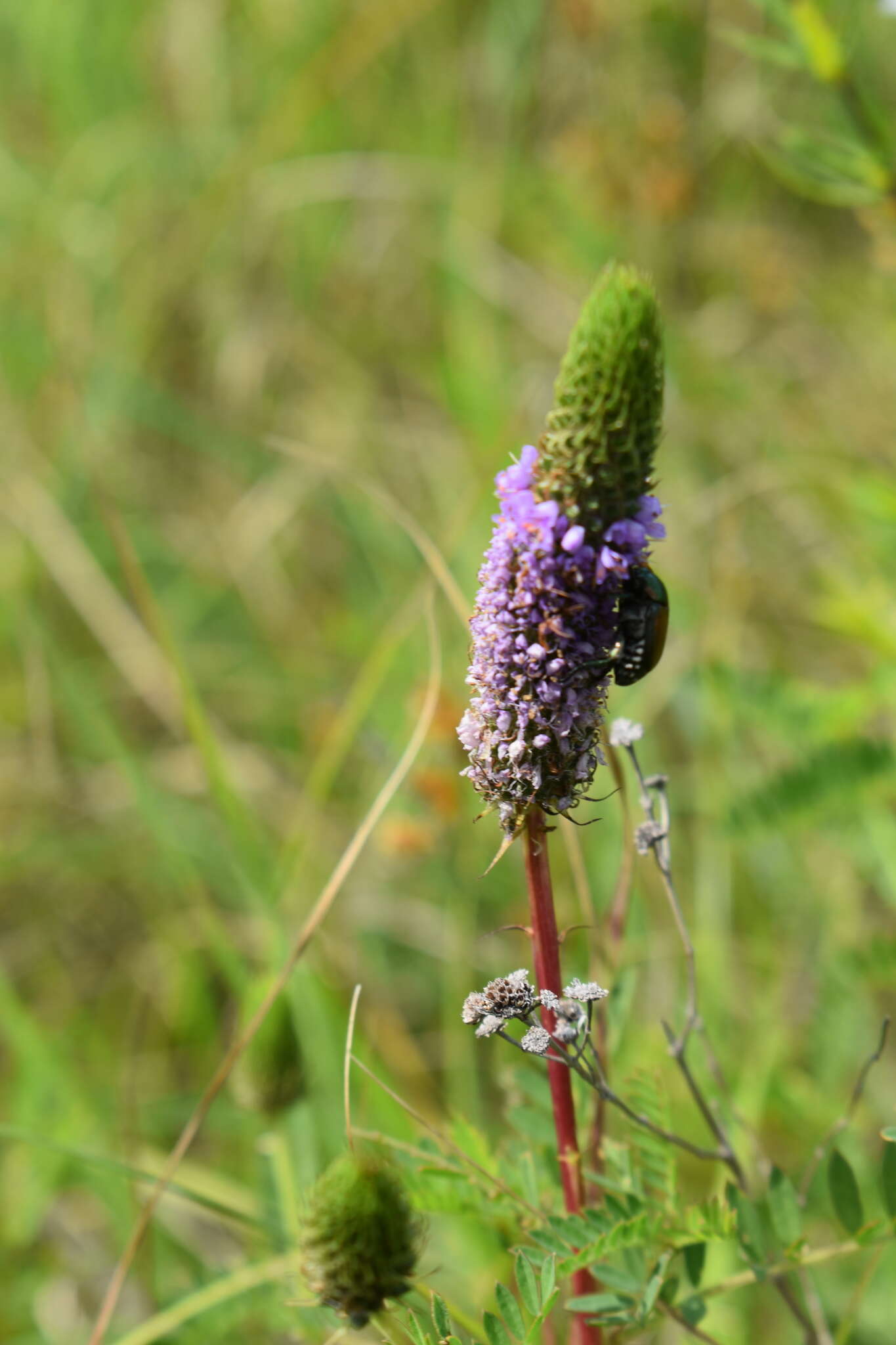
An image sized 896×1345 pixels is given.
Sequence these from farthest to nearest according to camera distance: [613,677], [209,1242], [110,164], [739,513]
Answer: [110,164] < [739,513] < [209,1242] < [613,677]

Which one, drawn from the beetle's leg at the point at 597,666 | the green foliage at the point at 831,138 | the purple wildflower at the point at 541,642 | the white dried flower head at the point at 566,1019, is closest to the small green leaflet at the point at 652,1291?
the white dried flower head at the point at 566,1019

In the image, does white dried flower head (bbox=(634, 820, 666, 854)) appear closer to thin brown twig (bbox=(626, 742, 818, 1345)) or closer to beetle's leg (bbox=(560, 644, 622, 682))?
thin brown twig (bbox=(626, 742, 818, 1345))

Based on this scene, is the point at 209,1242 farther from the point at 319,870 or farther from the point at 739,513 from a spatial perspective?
the point at 739,513

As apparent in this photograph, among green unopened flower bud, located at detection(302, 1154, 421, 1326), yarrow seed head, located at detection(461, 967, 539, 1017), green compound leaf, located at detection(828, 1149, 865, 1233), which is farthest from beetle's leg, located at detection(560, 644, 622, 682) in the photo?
green compound leaf, located at detection(828, 1149, 865, 1233)

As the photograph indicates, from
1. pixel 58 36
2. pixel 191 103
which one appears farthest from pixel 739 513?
pixel 58 36

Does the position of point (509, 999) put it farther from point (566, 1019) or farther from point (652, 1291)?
point (652, 1291)

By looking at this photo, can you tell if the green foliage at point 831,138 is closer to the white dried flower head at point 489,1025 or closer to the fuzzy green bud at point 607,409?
the fuzzy green bud at point 607,409

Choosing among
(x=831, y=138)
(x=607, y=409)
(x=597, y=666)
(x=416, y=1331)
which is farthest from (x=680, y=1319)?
(x=831, y=138)
